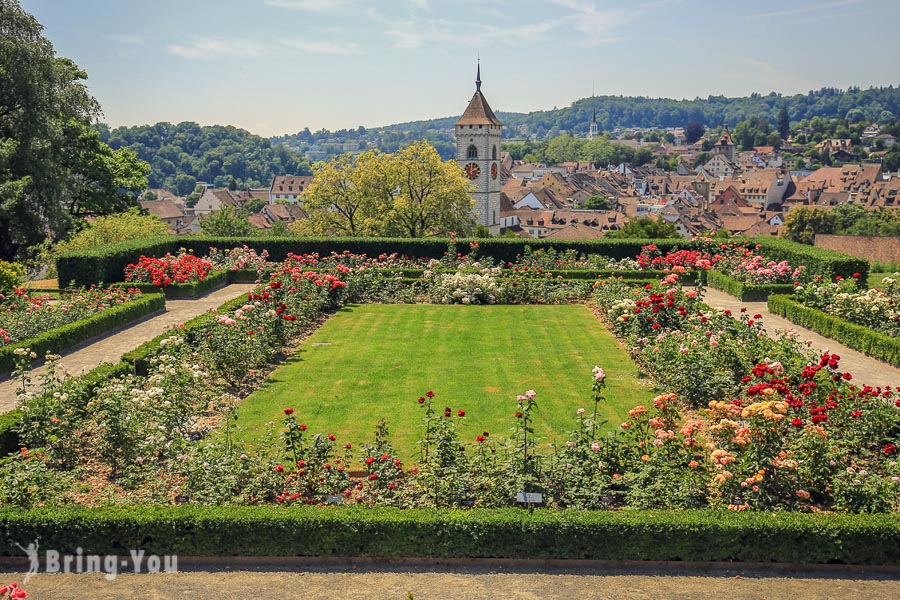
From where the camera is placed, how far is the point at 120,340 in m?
18.8

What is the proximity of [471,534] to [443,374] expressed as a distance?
7122mm

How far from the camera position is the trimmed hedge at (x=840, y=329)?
55.3 feet

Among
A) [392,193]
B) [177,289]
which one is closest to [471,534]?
[177,289]

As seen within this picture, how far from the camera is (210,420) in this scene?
13266mm

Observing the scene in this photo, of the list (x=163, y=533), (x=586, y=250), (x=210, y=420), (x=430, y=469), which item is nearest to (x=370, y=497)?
(x=430, y=469)

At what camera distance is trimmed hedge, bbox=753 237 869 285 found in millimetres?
24141

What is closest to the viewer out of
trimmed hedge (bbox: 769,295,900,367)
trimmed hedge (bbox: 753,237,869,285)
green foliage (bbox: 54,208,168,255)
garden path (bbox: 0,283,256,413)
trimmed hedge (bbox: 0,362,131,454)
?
trimmed hedge (bbox: 0,362,131,454)

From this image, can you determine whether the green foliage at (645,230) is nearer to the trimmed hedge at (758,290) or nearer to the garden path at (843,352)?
the trimmed hedge at (758,290)

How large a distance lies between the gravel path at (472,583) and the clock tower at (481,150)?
70516 mm

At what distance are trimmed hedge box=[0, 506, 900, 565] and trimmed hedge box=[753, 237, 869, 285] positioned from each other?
16.5m

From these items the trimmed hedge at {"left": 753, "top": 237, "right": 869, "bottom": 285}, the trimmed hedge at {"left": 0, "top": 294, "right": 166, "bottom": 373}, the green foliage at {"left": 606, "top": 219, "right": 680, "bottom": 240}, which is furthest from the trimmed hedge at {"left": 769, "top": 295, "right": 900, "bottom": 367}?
the trimmed hedge at {"left": 0, "top": 294, "right": 166, "bottom": 373}

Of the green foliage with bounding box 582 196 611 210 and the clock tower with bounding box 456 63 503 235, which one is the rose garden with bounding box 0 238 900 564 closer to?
the clock tower with bounding box 456 63 503 235

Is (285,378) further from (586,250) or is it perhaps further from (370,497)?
(586,250)

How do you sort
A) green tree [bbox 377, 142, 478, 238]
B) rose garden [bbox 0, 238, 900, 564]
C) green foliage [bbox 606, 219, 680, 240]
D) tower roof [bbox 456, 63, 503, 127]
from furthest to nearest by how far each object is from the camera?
tower roof [bbox 456, 63, 503, 127] < green tree [bbox 377, 142, 478, 238] < green foliage [bbox 606, 219, 680, 240] < rose garden [bbox 0, 238, 900, 564]
